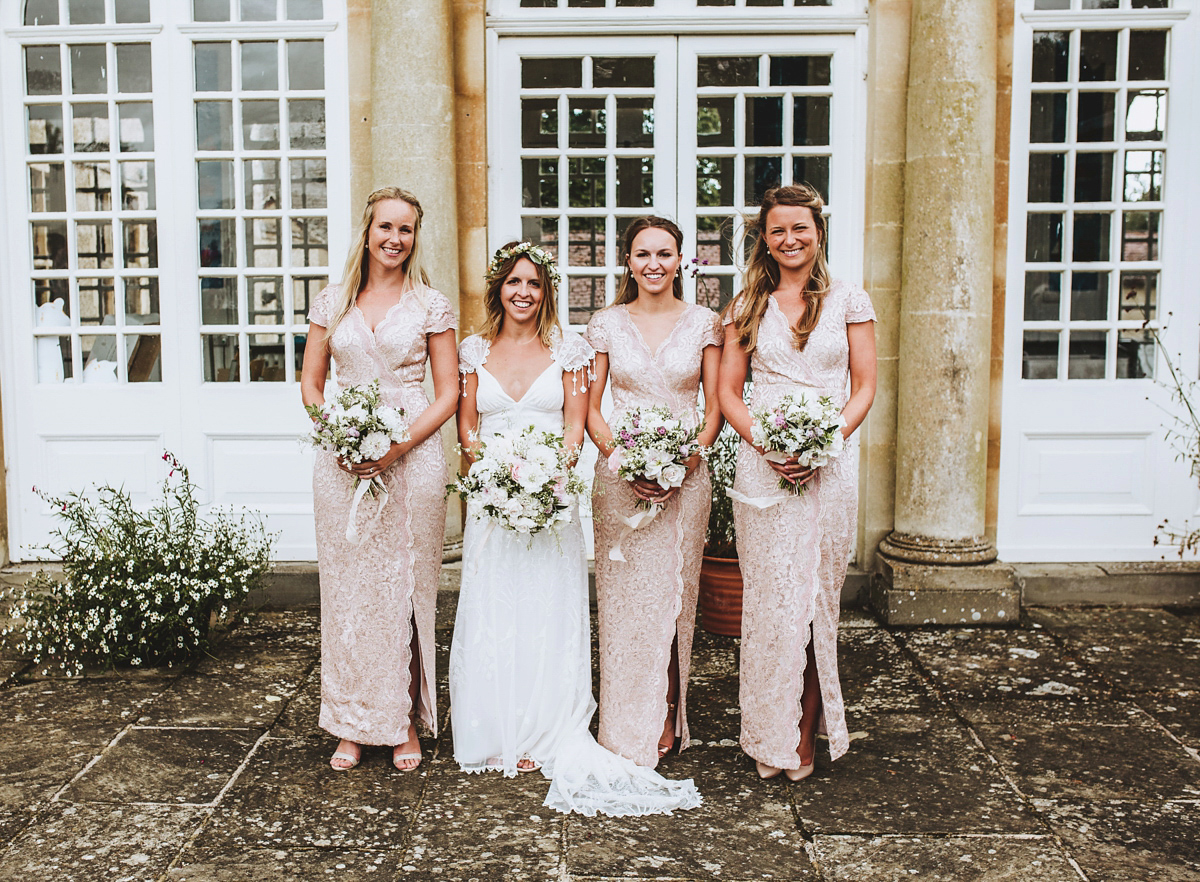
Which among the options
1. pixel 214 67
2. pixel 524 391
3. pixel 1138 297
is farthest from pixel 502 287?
pixel 1138 297

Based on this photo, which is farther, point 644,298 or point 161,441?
point 161,441

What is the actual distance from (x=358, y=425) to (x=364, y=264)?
72 centimetres

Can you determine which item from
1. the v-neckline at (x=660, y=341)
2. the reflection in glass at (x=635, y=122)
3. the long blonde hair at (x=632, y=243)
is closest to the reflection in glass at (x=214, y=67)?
the reflection in glass at (x=635, y=122)

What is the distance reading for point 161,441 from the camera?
6191 millimetres

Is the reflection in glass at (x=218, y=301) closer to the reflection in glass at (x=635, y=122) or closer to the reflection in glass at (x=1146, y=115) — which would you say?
the reflection in glass at (x=635, y=122)

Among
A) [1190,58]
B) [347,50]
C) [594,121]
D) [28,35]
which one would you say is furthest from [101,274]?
[1190,58]

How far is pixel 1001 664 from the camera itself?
5.00 metres

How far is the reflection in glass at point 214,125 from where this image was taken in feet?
19.8

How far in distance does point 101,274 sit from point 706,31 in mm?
3856

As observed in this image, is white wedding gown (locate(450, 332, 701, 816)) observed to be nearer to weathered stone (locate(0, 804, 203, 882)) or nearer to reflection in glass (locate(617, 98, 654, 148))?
weathered stone (locate(0, 804, 203, 882))

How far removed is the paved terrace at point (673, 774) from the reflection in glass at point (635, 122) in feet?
10.1

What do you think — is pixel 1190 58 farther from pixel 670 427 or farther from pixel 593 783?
pixel 593 783

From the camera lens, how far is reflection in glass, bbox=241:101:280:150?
19.7 ft

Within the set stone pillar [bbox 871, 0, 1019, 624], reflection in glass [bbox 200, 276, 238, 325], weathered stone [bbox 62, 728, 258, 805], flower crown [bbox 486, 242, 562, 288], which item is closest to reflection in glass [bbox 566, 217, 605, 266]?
stone pillar [bbox 871, 0, 1019, 624]
